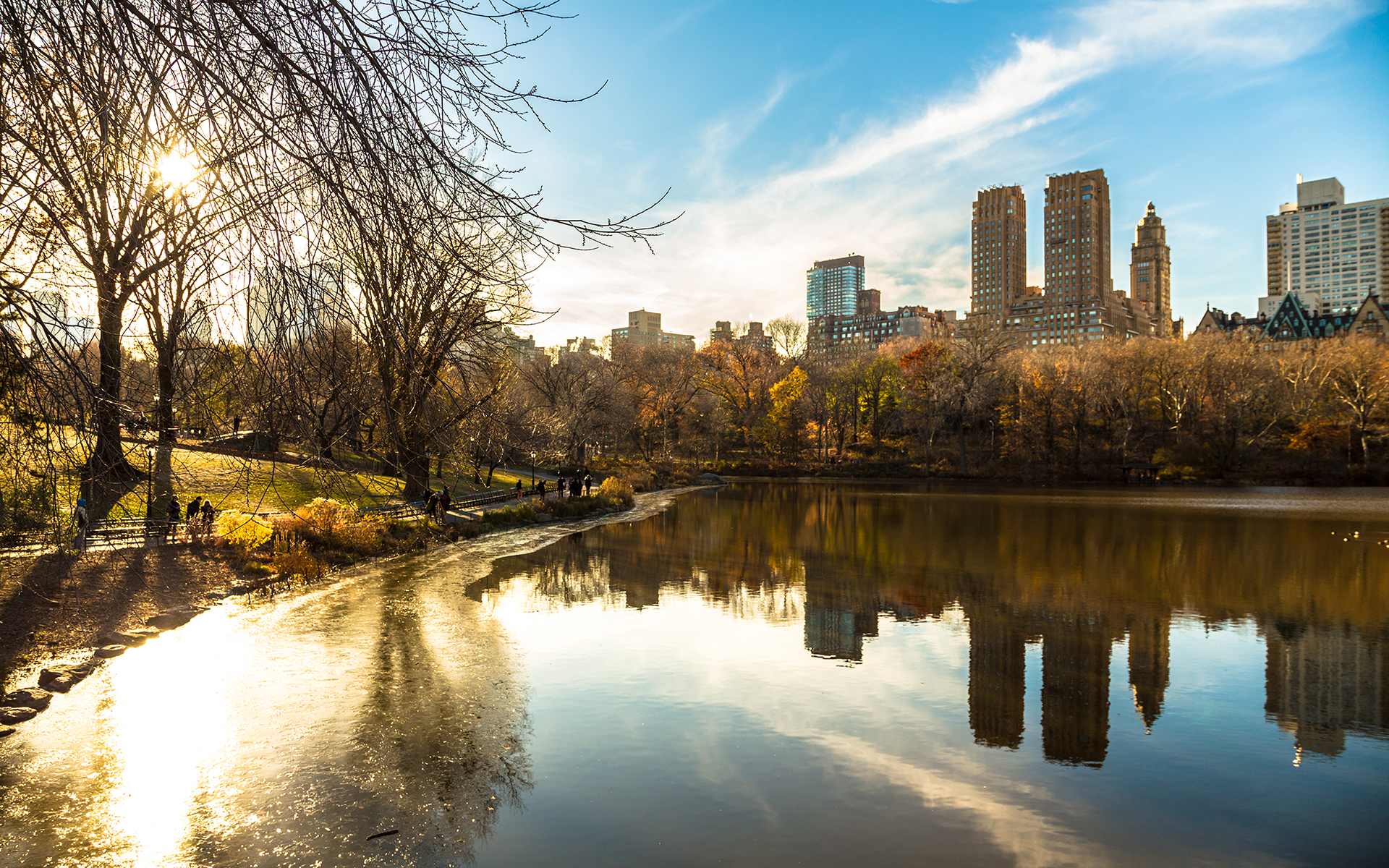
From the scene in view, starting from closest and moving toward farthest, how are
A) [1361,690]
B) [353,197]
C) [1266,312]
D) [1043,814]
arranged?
[353,197] → [1043,814] → [1361,690] → [1266,312]

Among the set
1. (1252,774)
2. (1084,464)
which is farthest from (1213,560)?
(1084,464)

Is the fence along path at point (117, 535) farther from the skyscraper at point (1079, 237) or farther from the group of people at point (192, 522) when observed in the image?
the skyscraper at point (1079, 237)

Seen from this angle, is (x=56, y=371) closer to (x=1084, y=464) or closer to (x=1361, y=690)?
(x=1361, y=690)

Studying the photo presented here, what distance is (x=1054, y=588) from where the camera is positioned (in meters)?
16.5

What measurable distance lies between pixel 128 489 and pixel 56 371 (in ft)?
2.17

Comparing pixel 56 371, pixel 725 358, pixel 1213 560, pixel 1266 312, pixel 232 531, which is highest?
pixel 1266 312

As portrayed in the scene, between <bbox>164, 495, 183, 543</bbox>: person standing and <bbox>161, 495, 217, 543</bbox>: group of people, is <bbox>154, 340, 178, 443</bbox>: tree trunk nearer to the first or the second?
<bbox>164, 495, 183, 543</bbox>: person standing

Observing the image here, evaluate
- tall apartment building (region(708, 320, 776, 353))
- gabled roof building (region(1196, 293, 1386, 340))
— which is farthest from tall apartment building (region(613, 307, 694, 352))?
gabled roof building (region(1196, 293, 1386, 340))

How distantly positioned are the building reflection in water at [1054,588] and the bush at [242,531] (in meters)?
5.32

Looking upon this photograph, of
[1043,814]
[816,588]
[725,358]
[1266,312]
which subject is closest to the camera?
[1043,814]

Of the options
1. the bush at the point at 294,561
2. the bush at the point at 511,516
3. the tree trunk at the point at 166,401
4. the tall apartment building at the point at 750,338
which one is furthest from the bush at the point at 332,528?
the tall apartment building at the point at 750,338

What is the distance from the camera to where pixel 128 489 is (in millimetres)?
4047

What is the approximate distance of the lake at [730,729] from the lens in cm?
625

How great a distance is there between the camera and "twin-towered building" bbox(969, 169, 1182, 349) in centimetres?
13162
